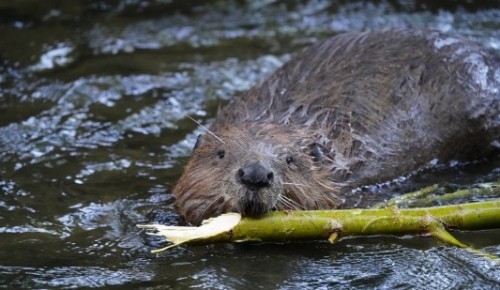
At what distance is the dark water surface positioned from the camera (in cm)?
458

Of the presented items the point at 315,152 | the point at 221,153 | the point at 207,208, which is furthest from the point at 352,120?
the point at 207,208

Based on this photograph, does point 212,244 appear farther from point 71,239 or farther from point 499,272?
point 499,272

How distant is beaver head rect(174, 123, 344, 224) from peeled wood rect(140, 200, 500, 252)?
9 cm

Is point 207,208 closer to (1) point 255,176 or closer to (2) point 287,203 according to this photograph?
(2) point 287,203

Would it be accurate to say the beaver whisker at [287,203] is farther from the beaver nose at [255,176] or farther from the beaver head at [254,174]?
the beaver nose at [255,176]

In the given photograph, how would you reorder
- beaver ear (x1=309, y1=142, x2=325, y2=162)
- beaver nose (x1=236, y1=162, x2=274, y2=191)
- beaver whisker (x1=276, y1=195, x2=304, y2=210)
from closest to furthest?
beaver nose (x1=236, y1=162, x2=274, y2=191) < beaver whisker (x1=276, y1=195, x2=304, y2=210) < beaver ear (x1=309, y1=142, x2=325, y2=162)

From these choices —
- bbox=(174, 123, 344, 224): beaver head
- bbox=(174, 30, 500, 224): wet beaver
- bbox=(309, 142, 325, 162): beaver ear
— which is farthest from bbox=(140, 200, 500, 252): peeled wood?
bbox=(309, 142, 325, 162): beaver ear

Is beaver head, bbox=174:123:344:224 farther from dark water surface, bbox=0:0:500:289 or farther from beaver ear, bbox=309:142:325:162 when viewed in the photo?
dark water surface, bbox=0:0:500:289

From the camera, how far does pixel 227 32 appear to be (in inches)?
335

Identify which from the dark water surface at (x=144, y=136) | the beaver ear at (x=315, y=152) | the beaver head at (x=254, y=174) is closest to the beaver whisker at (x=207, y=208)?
the beaver head at (x=254, y=174)

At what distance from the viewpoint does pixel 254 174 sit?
14.9ft

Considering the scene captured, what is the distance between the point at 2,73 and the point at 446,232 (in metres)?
4.18

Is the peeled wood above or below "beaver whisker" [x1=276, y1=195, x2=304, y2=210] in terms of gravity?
below

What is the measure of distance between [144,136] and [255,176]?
2.17m
